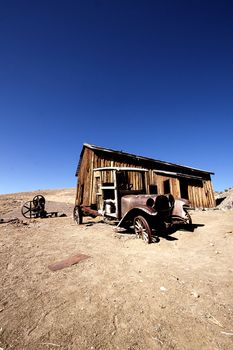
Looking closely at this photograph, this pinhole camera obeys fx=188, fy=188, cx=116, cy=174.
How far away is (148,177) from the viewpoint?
16.5 metres

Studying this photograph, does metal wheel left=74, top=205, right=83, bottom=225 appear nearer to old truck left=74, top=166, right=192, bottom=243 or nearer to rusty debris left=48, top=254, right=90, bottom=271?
old truck left=74, top=166, right=192, bottom=243

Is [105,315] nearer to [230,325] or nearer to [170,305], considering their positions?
[170,305]

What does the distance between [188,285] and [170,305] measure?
755 mm

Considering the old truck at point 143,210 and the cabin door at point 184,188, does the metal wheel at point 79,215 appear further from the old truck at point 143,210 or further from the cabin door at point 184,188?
the cabin door at point 184,188

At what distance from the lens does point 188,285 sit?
3.46 metres

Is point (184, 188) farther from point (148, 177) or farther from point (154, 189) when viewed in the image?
point (148, 177)

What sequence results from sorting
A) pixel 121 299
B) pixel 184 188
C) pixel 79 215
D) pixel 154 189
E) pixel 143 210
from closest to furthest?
1. pixel 121 299
2. pixel 143 210
3. pixel 79 215
4. pixel 154 189
5. pixel 184 188

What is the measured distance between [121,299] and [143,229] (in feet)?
11.3

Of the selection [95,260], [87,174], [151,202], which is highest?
[87,174]

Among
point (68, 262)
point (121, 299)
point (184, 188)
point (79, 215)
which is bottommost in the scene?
point (121, 299)

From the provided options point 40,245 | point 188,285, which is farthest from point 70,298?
point 40,245

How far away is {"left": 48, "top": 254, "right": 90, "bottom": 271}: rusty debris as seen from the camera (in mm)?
4453

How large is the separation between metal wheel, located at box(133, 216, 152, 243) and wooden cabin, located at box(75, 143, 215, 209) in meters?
7.39

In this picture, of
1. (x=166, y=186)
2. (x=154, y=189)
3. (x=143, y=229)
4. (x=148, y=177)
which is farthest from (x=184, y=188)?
(x=143, y=229)
